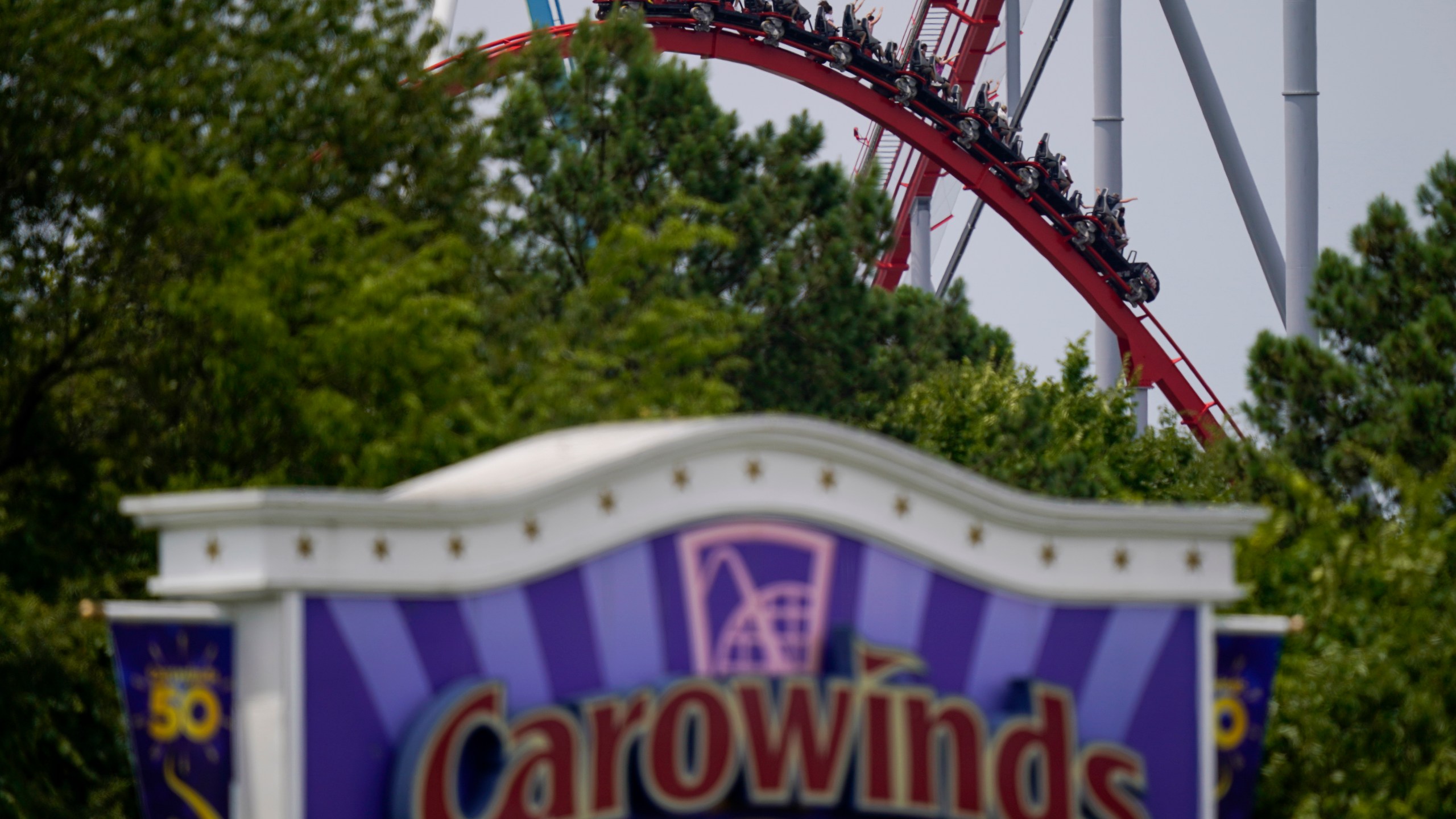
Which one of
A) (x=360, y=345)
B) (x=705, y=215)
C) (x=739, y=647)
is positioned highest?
(x=705, y=215)

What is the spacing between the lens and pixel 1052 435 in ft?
73.9

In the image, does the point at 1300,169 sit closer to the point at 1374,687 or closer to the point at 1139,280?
the point at 1139,280

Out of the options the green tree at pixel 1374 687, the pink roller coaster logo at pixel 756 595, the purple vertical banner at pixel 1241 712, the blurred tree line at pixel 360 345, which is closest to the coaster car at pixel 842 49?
the blurred tree line at pixel 360 345

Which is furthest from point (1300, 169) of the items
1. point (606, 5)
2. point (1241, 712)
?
point (1241, 712)

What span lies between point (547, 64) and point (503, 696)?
13698 millimetres

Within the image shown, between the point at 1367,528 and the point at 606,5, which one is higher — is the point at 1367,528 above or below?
below

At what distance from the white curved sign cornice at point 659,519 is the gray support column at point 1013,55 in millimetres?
26691

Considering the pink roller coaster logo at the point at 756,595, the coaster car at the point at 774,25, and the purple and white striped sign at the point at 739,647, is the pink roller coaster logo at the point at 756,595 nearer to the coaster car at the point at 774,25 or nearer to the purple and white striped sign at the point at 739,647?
the purple and white striped sign at the point at 739,647

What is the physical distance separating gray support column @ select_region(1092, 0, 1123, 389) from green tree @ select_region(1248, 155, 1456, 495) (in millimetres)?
12810

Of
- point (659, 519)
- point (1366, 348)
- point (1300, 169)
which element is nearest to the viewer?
point (659, 519)

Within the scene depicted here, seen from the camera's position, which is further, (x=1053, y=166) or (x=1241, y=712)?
(x=1053, y=166)

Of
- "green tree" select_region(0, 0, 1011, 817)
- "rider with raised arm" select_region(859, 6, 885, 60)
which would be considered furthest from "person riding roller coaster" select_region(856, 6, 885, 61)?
"green tree" select_region(0, 0, 1011, 817)

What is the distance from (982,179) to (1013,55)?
4561 mm

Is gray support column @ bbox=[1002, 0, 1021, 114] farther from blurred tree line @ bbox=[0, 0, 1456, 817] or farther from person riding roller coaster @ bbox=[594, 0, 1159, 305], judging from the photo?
blurred tree line @ bbox=[0, 0, 1456, 817]
